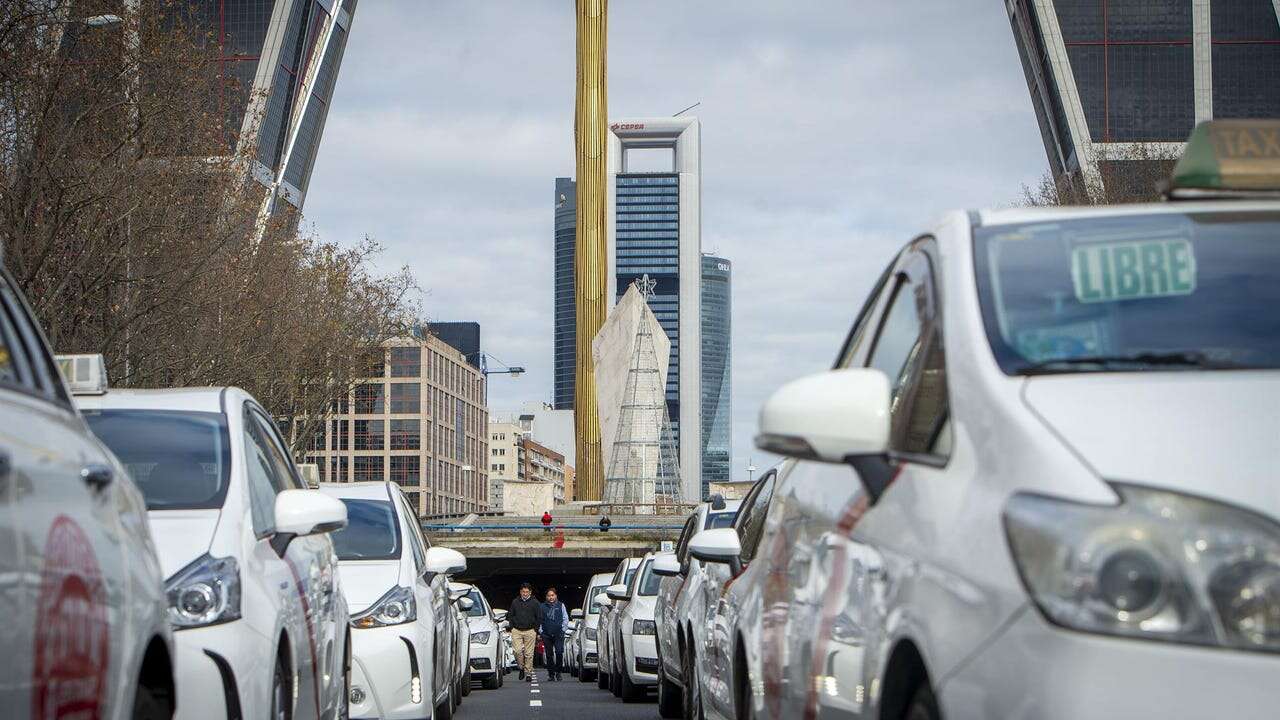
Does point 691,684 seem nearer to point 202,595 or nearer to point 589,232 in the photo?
point 202,595

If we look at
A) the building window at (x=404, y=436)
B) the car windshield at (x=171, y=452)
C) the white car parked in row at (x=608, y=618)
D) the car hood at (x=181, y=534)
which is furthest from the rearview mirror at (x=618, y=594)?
the building window at (x=404, y=436)

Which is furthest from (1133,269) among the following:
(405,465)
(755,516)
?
(405,465)

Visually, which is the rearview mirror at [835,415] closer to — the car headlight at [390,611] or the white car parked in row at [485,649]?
the car headlight at [390,611]

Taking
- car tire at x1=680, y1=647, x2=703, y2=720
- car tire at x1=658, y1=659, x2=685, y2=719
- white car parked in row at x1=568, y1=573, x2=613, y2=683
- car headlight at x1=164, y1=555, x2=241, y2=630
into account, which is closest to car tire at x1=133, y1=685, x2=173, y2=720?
car headlight at x1=164, y1=555, x2=241, y2=630

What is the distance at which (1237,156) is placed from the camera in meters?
4.45

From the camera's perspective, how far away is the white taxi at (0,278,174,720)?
11.4 feet

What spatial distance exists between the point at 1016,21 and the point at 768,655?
89163 millimetres

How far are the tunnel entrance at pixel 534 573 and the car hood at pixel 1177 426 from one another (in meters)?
63.9

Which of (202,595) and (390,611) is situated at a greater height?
(202,595)

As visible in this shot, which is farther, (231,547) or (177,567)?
(231,547)

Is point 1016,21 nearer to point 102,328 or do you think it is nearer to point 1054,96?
point 1054,96

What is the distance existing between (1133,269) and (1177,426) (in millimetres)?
970

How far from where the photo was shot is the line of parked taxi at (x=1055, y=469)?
10.0ft

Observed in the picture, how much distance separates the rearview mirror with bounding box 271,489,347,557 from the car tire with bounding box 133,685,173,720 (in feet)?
5.66
